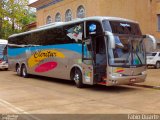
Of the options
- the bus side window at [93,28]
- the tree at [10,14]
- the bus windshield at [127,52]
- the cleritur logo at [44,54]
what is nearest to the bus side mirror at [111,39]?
the bus windshield at [127,52]

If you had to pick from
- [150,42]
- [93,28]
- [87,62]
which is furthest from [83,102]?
[150,42]

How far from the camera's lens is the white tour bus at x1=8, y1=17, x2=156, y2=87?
13.7m

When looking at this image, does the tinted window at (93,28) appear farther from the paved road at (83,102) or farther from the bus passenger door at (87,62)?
the paved road at (83,102)

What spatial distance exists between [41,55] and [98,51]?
19.7 ft

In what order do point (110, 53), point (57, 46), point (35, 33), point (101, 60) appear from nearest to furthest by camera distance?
1. point (110, 53)
2. point (101, 60)
3. point (57, 46)
4. point (35, 33)

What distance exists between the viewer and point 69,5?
32812 mm

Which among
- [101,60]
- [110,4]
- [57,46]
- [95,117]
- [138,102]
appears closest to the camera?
[95,117]

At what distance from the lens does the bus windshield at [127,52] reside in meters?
13.6

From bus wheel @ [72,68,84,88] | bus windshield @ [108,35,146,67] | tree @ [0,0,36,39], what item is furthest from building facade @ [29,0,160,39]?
bus windshield @ [108,35,146,67]

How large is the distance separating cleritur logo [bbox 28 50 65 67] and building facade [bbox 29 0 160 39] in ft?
30.1

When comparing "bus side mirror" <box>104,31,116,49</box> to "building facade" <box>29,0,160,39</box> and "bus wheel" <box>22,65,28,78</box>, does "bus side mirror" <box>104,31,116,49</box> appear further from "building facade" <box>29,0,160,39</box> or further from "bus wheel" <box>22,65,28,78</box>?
"building facade" <box>29,0,160,39</box>

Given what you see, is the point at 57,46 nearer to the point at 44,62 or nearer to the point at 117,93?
the point at 44,62

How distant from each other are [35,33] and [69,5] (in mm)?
12688

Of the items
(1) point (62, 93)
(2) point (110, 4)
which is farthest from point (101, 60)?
(2) point (110, 4)
